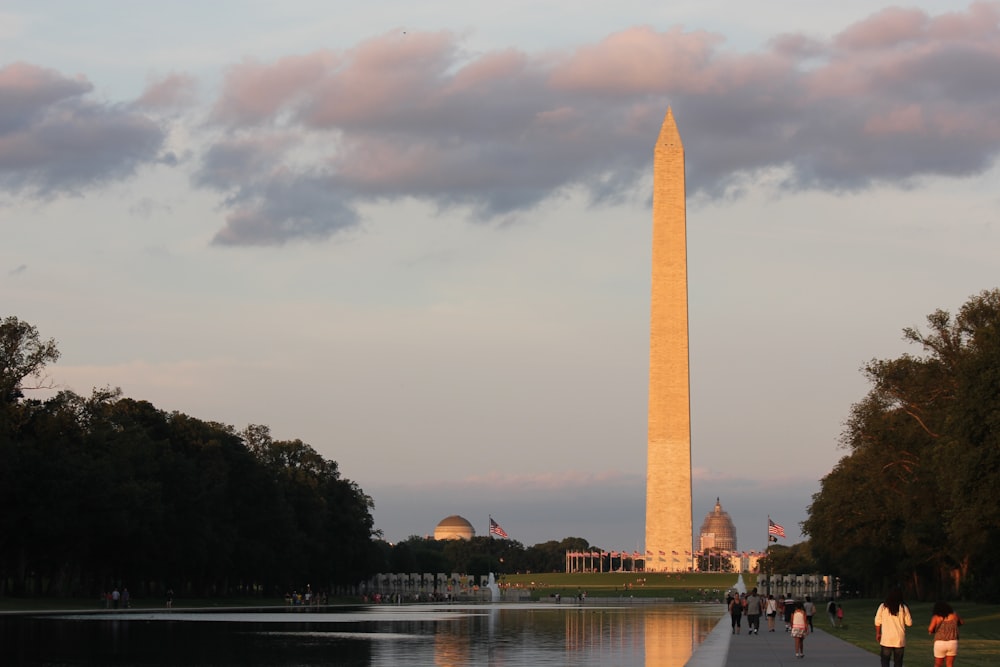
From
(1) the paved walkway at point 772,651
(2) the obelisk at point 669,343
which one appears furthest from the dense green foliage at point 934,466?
(2) the obelisk at point 669,343

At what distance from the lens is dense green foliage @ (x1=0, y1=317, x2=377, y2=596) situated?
6094 cm

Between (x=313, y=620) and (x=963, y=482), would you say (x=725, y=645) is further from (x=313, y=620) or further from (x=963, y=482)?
(x=313, y=620)

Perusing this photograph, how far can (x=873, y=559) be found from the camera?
226ft

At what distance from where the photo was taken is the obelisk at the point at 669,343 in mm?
89250

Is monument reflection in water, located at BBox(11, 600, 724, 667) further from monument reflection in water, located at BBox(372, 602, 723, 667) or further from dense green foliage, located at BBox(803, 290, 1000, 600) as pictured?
dense green foliage, located at BBox(803, 290, 1000, 600)

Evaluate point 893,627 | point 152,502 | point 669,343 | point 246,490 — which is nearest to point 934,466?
point 893,627

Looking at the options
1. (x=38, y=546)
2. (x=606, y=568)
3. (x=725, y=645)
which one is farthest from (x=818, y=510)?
(x=606, y=568)

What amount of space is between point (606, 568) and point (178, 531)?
10674 centimetres

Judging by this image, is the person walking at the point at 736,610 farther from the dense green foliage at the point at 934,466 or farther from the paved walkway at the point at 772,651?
the dense green foliage at the point at 934,466

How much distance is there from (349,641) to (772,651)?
10.2 m

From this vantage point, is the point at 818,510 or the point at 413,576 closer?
the point at 818,510

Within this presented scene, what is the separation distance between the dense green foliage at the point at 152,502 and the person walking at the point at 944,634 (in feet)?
152

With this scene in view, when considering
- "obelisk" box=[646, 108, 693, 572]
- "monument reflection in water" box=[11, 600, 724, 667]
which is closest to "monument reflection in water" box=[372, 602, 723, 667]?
"monument reflection in water" box=[11, 600, 724, 667]

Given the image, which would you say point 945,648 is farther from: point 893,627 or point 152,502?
point 152,502
